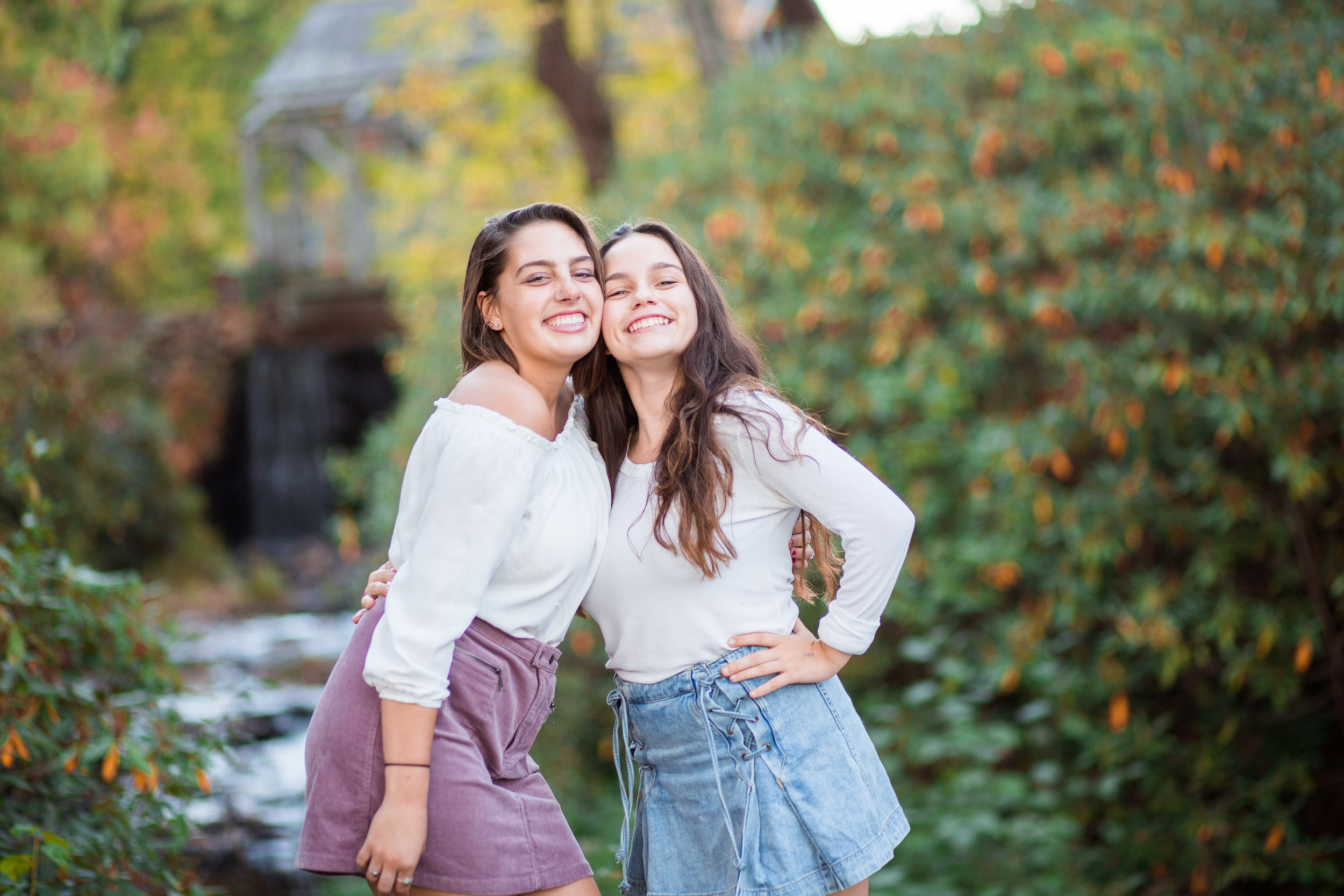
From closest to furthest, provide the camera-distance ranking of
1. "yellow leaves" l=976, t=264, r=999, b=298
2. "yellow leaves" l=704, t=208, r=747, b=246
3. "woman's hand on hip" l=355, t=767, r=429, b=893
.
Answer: "woman's hand on hip" l=355, t=767, r=429, b=893
"yellow leaves" l=976, t=264, r=999, b=298
"yellow leaves" l=704, t=208, r=747, b=246

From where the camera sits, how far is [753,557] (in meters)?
1.95

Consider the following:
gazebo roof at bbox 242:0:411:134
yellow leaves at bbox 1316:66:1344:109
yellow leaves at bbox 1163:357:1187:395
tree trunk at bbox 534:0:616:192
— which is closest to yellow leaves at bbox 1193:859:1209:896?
yellow leaves at bbox 1163:357:1187:395

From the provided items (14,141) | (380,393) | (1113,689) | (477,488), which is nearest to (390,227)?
(380,393)

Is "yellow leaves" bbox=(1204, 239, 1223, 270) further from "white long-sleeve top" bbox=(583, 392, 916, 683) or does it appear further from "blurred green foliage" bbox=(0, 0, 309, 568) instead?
"blurred green foliage" bbox=(0, 0, 309, 568)

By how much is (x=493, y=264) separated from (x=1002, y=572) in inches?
108

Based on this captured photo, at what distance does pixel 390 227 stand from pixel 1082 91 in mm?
10655

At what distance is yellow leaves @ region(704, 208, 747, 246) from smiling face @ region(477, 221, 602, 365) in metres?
2.96

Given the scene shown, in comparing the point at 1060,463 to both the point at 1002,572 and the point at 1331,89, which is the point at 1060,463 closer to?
the point at 1002,572

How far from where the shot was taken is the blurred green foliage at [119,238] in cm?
564

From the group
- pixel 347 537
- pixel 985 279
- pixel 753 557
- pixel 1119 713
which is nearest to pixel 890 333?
pixel 985 279

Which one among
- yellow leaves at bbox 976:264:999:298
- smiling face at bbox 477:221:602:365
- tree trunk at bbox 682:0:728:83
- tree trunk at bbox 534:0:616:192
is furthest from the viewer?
tree trunk at bbox 534:0:616:192

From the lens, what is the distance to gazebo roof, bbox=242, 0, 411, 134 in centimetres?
1608

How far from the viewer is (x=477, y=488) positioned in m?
1.70

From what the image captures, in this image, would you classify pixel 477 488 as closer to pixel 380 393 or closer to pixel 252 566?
pixel 252 566
